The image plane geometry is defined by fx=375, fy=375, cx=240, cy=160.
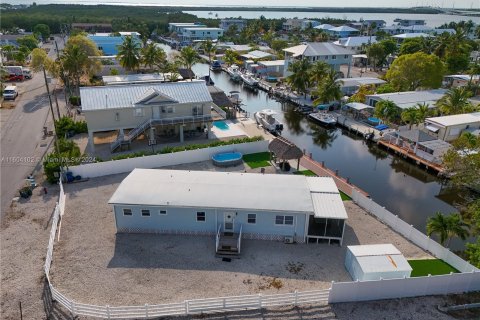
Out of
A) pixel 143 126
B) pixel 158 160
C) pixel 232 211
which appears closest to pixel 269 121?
pixel 143 126

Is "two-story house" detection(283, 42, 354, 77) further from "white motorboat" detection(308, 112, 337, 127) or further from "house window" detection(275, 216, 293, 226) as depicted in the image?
"house window" detection(275, 216, 293, 226)

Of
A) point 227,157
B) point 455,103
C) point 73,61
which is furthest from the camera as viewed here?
point 73,61

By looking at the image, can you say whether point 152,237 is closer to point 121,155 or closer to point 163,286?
point 163,286

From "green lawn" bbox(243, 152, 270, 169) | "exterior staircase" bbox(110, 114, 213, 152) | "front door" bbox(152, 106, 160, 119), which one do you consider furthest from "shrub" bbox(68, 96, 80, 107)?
"green lawn" bbox(243, 152, 270, 169)

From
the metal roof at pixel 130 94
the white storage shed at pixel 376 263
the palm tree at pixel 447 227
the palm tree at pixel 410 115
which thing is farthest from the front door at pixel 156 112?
the palm tree at pixel 410 115

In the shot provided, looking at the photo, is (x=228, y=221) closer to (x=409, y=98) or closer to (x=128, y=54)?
(x=409, y=98)

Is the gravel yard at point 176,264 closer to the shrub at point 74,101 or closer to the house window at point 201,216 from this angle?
the house window at point 201,216

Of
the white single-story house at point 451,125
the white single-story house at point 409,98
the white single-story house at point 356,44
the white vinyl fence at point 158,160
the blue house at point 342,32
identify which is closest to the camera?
the white vinyl fence at point 158,160
